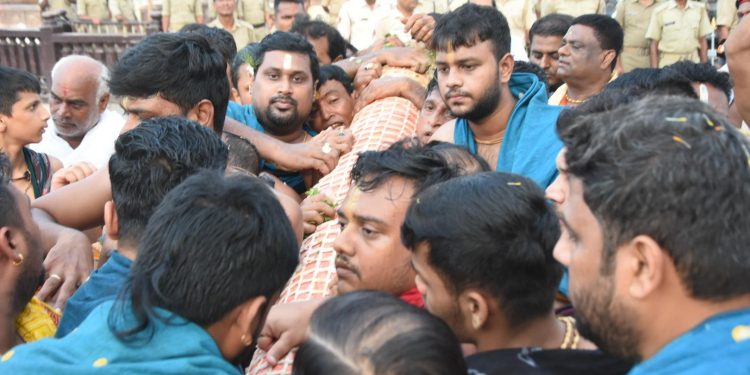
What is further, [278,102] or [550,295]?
[278,102]

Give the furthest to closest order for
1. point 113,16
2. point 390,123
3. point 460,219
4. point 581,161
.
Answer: point 113,16, point 390,123, point 460,219, point 581,161

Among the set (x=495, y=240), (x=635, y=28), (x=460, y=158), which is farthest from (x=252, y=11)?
(x=495, y=240)

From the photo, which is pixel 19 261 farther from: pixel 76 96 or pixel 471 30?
pixel 76 96

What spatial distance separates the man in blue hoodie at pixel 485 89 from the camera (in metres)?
3.40

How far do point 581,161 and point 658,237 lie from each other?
0.71 feet

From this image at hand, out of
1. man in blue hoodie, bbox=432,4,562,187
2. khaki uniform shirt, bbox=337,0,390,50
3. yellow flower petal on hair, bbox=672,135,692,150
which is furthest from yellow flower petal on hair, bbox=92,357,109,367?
khaki uniform shirt, bbox=337,0,390,50

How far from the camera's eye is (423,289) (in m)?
1.87

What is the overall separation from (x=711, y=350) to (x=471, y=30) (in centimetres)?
240

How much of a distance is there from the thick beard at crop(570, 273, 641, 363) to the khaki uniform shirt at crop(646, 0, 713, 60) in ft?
29.8

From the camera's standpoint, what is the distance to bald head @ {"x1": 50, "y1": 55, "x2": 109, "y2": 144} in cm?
455

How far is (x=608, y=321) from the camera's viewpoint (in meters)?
1.43

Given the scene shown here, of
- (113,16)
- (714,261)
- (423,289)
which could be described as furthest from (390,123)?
(113,16)

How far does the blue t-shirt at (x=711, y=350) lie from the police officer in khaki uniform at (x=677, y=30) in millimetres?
9137

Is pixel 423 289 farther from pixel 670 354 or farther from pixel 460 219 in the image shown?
pixel 670 354
